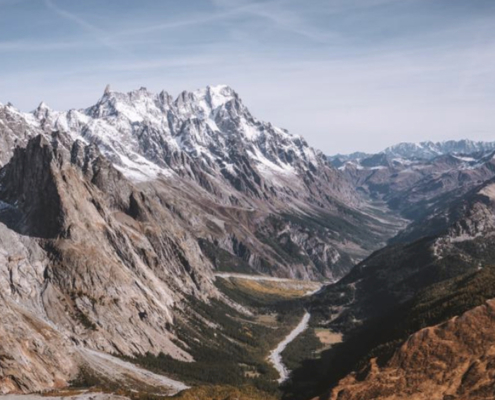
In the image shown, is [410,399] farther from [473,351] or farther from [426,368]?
[473,351]

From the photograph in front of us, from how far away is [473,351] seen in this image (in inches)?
5025

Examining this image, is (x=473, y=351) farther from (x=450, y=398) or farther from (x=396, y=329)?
(x=396, y=329)

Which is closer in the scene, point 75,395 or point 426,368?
point 426,368

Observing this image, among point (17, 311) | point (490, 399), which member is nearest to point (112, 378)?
point (17, 311)

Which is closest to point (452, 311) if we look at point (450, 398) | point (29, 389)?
point (450, 398)

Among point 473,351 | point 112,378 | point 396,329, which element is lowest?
point 112,378

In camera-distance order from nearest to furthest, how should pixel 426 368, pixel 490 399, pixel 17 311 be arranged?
pixel 490 399, pixel 426 368, pixel 17 311

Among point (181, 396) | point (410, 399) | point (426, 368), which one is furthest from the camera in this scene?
point (181, 396)

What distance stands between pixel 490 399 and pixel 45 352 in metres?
136

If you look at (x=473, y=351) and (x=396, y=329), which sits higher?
(x=473, y=351)

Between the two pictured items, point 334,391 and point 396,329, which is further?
point 396,329

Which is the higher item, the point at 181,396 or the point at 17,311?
the point at 17,311

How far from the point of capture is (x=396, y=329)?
196 metres

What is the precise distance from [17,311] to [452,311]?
143128 mm
